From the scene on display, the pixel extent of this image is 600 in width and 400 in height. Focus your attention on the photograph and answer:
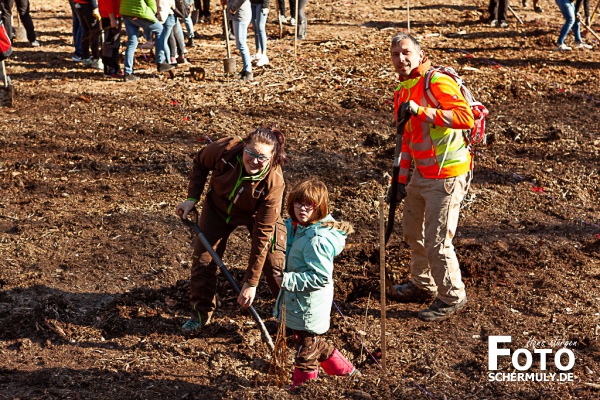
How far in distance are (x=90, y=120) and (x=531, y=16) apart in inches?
413

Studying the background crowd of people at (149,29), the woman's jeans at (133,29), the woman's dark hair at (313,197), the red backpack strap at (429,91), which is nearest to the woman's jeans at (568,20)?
the background crowd of people at (149,29)

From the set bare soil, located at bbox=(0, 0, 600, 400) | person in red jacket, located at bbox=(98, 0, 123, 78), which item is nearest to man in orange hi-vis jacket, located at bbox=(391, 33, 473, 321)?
bare soil, located at bbox=(0, 0, 600, 400)

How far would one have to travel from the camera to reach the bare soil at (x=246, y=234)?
203 inches

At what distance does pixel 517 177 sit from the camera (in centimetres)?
850

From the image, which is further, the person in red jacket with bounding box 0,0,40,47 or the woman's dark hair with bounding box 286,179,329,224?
the person in red jacket with bounding box 0,0,40,47

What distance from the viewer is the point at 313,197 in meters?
4.31

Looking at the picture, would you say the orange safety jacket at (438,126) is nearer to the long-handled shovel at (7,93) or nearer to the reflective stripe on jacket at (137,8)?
the reflective stripe on jacket at (137,8)

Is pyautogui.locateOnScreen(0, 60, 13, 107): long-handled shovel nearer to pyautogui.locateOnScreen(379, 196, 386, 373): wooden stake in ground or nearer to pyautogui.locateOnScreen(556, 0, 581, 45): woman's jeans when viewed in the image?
pyautogui.locateOnScreen(379, 196, 386, 373): wooden stake in ground

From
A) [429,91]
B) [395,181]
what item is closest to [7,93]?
[395,181]

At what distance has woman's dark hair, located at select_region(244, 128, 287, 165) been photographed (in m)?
4.64

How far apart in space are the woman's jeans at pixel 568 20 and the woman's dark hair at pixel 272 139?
9764 mm

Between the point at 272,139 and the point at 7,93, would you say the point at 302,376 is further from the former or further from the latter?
the point at 7,93

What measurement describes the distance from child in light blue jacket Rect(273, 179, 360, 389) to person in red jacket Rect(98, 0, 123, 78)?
8.06 metres
